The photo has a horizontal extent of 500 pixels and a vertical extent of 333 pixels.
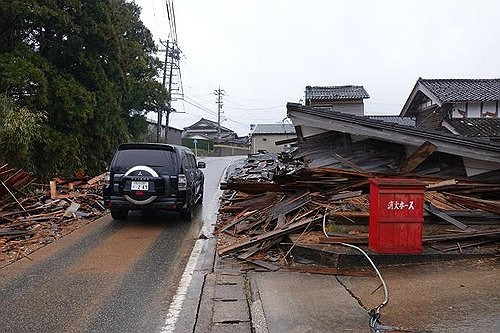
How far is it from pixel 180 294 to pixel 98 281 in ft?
4.42

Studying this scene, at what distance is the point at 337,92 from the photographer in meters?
35.5

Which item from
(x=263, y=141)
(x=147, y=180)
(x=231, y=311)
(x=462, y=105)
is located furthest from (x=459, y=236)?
(x=263, y=141)

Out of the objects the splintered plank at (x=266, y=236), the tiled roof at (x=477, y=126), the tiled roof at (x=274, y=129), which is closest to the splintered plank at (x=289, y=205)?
the splintered plank at (x=266, y=236)

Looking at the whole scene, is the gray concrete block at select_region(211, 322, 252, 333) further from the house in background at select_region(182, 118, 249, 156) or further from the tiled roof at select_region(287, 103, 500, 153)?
the house in background at select_region(182, 118, 249, 156)

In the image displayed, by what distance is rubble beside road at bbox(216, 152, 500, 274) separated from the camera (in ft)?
23.9

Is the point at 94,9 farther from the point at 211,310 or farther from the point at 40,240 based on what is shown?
the point at 211,310

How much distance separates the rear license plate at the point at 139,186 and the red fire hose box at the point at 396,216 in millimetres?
5268

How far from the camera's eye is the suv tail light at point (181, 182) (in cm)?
1037

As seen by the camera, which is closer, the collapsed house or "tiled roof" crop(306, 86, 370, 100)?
the collapsed house

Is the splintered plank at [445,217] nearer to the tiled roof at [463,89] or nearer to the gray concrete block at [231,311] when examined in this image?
the gray concrete block at [231,311]

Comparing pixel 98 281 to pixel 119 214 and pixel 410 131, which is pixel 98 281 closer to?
pixel 119 214

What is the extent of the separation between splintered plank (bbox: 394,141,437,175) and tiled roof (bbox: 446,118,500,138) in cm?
1046

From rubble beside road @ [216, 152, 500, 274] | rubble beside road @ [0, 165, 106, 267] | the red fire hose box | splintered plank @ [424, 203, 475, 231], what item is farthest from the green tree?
splintered plank @ [424, 203, 475, 231]

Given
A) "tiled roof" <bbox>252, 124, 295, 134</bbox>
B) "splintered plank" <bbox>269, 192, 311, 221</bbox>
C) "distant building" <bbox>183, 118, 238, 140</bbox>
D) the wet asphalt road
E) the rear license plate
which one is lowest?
the wet asphalt road
